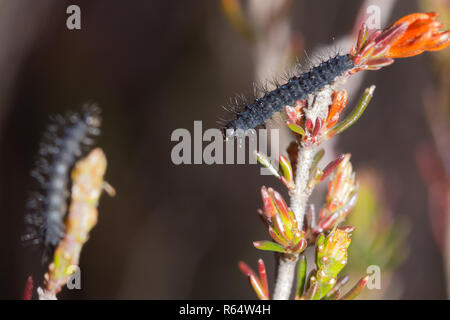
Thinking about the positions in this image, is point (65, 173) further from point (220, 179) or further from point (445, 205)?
point (220, 179)

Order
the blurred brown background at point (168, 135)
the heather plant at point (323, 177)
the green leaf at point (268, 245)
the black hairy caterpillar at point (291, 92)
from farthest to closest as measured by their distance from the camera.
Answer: the blurred brown background at point (168, 135), the black hairy caterpillar at point (291, 92), the green leaf at point (268, 245), the heather plant at point (323, 177)

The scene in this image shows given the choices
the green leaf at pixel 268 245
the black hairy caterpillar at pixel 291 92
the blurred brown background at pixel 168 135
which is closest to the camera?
the green leaf at pixel 268 245

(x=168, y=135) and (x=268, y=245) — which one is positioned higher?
(x=168, y=135)

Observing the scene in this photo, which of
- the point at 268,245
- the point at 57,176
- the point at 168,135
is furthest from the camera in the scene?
the point at 168,135

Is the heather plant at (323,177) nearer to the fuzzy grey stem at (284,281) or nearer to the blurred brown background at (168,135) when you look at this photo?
the fuzzy grey stem at (284,281)

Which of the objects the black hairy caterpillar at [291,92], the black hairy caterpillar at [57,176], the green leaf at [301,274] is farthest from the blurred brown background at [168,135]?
the green leaf at [301,274]

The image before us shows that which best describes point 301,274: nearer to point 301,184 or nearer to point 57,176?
point 301,184

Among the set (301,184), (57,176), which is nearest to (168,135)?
(57,176)
